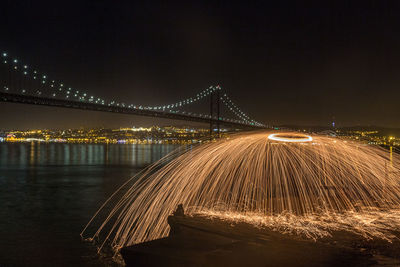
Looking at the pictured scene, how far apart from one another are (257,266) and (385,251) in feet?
8.11

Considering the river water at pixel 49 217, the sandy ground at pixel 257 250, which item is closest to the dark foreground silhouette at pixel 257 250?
the sandy ground at pixel 257 250

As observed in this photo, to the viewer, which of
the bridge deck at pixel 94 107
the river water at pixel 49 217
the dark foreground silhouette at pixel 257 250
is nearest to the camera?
the dark foreground silhouette at pixel 257 250

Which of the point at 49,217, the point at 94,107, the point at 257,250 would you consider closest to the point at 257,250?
the point at 257,250

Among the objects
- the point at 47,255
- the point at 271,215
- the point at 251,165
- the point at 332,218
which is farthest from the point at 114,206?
the point at 251,165

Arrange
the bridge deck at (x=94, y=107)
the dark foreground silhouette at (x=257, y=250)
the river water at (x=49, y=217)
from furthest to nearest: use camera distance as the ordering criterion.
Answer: the bridge deck at (x=94, y=107)
the river water at (x=49, y=217)
the dark foreground silhouette at (x=257, y=250)

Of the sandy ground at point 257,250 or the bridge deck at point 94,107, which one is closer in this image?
the sandy ground at point 257,250

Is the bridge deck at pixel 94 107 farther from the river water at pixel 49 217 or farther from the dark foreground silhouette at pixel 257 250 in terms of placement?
the dark foreground silhouette at pixel 257 250

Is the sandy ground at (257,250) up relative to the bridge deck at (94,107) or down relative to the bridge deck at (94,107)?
down

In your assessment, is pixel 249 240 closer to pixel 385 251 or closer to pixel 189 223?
pixel 189 223

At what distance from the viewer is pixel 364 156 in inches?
935

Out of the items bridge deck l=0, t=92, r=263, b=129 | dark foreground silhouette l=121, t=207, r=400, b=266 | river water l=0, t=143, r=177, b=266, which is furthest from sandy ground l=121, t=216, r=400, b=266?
bridge deck l=0, t=92, r=263, b=129

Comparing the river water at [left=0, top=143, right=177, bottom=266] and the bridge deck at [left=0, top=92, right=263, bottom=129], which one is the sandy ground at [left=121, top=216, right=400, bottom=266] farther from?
the bridge deck at [left=0, top=92, right=263, bottom=129]

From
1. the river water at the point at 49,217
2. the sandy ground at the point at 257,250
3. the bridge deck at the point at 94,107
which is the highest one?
the bridge deck at the point at 94,107

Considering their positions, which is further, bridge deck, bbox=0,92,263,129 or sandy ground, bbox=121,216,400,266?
bridge deck, bbox=0,92,263,129
